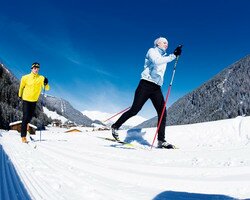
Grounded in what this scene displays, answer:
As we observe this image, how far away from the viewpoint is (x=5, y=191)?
2891mm

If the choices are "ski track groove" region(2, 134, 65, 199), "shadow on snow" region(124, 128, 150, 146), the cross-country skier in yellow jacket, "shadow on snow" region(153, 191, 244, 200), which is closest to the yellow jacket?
the cross-country skier in yellow jacket

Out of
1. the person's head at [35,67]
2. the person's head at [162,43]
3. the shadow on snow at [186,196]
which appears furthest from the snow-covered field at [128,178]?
the person's head at [35,67]

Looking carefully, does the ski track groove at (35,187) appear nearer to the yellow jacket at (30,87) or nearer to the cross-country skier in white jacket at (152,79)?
the cross-country skier in white jacket at (152,79)

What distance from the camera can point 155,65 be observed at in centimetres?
754

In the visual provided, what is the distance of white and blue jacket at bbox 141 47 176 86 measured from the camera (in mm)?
7383

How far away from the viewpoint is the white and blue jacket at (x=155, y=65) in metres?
7.38

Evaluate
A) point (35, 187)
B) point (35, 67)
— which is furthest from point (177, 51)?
point (35, 187)

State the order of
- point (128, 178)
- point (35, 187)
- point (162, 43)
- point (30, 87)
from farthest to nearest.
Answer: point (30, 87), point (162, 43), point (128, 178), point (35, 187)

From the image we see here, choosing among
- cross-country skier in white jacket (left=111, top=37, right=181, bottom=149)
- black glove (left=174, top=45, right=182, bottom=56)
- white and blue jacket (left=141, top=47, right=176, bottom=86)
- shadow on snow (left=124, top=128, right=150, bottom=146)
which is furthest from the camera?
shadow on snow (left=124, top=128, right=150, bottom=146)

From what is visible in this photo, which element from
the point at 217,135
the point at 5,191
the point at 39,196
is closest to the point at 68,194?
the point at 39,196

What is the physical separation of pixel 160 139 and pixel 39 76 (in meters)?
4.47

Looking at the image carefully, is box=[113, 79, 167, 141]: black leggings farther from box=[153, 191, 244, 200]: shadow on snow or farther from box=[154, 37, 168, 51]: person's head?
box=[153, 191, 244, 200]: shadow on snow

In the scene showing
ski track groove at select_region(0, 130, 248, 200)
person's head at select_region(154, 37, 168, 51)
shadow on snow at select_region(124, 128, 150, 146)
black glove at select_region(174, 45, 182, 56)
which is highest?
person's head at select_region(154, 37, 168, 51)

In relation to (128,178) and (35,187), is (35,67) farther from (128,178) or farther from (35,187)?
(35,187)
